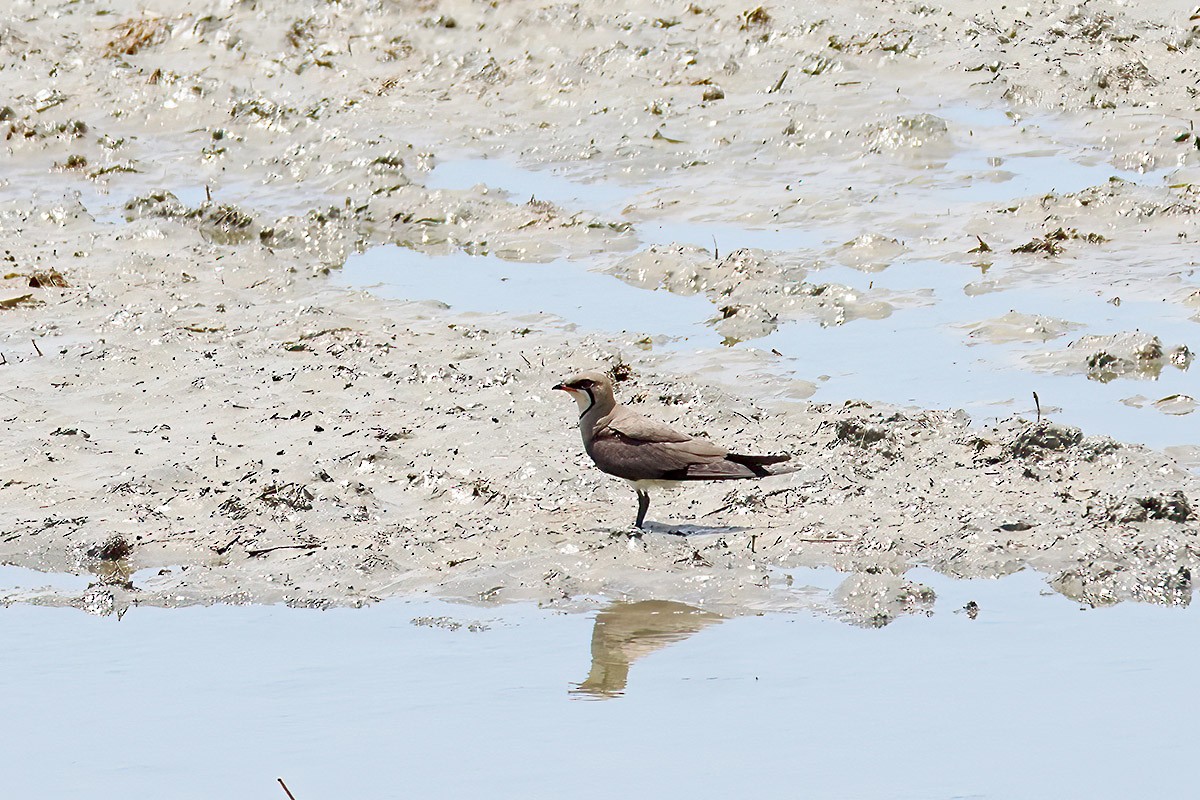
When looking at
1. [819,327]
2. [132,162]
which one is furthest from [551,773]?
[132,162]

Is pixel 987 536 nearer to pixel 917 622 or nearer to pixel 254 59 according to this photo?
pixel 917 622

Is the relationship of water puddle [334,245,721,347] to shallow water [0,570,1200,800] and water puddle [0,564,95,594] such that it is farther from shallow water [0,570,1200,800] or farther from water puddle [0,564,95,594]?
water puddle [0,564,95,594]

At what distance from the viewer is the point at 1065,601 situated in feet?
19.8

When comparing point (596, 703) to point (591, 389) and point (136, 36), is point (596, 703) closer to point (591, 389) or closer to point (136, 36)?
point (591, 389)

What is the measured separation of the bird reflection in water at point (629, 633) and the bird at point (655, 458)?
689 millimetres

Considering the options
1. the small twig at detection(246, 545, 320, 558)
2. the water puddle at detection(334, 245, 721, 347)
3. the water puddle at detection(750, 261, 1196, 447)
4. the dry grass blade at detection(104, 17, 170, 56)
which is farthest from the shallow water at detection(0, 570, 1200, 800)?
the dry grass blade at detection(104, 17, 170, 56)

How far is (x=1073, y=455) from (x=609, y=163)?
5997 millimetres

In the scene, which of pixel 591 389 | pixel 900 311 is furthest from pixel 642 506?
pixel 900 311

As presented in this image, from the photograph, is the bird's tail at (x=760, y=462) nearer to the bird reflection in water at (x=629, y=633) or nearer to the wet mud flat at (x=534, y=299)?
the wet mud flat at (x=534, y=299)

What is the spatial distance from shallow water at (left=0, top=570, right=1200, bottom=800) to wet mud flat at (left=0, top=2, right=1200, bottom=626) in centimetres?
30

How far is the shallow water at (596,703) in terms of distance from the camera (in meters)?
4.65

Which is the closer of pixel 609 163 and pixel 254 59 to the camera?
pixel 609 163

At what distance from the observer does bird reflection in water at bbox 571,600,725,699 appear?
216 inches

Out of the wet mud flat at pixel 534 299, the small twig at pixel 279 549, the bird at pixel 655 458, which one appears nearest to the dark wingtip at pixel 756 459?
the bird at pixel 655 458
